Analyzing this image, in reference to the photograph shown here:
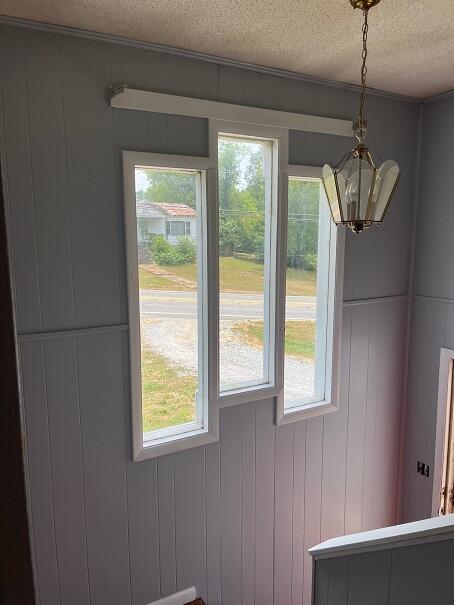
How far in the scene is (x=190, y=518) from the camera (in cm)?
262

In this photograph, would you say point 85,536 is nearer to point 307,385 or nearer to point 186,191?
point 307,385

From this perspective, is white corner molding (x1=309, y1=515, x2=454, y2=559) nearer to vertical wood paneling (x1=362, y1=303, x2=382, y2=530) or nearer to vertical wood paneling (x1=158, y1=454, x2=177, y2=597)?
vertical wood paneling (x1=158, y1=454, x2=177, y2=597)

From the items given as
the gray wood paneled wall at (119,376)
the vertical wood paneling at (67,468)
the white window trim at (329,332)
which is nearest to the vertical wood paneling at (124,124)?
the gray wood paneled wall at (119,376)

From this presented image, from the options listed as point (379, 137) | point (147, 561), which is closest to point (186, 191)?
point (379, 137)

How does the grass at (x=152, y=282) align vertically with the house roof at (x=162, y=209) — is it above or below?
below

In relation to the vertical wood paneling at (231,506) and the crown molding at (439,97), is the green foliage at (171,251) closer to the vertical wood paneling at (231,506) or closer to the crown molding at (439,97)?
the vertical wood paneling at (231,506)

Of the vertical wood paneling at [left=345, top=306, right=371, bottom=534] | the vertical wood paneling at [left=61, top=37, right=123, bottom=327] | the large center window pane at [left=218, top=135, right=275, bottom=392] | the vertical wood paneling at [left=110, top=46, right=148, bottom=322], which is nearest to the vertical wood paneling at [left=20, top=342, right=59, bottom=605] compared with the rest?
the vertical wood paneling at [left=61, top=37, right=123, bottom=327]

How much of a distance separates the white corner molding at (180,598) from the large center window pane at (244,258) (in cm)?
126

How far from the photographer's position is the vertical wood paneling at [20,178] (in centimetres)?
193

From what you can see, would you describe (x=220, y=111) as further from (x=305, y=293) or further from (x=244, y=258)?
(x=305, y=293)

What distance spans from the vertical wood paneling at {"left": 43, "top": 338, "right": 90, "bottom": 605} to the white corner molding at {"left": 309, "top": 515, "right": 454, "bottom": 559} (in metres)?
1.30

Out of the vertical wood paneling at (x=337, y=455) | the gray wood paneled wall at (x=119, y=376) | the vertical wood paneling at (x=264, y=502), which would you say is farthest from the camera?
the vertical wood paneling at (x=337, y=455)

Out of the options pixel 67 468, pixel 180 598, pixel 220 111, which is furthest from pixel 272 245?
pixel 180 598

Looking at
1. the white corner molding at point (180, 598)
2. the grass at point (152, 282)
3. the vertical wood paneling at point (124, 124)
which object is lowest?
the white corner molding at point (180, 598)
